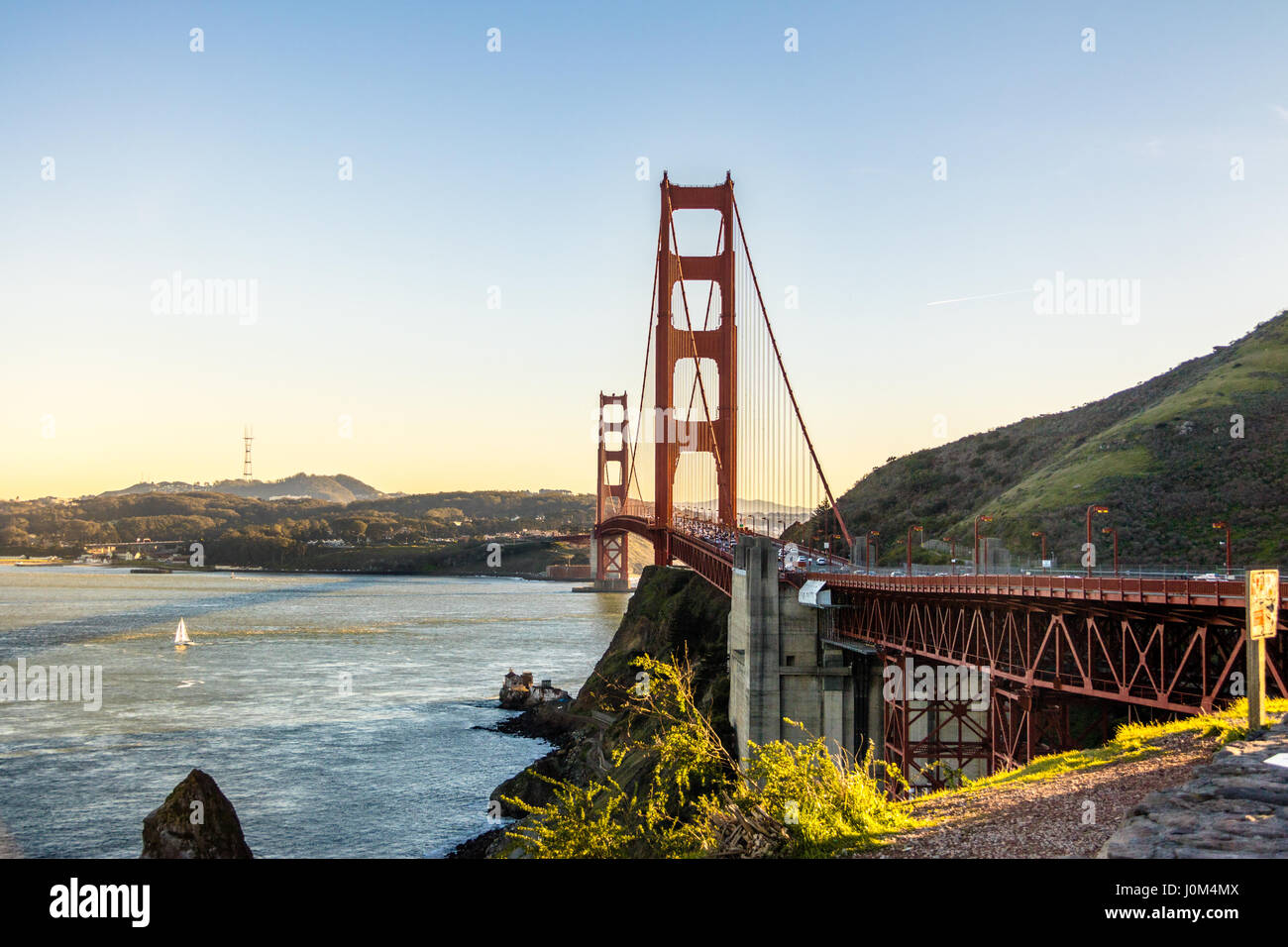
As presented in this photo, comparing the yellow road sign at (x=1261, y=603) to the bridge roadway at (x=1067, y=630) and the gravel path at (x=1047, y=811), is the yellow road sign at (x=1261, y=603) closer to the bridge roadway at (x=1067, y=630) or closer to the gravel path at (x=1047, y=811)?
the gravel path at (x=1047, y=811)

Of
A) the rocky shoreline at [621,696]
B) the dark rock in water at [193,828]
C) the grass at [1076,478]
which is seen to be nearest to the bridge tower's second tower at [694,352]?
the rocky shoreline at [621,696]

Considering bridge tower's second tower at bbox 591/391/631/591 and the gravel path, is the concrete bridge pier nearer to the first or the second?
the gravel path

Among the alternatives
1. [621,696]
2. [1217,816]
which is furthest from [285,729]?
[1217,816]

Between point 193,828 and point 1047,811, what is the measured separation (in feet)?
68.9

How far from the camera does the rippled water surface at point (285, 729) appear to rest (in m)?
37.2

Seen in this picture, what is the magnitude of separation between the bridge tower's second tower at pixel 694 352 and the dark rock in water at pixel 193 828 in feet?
137

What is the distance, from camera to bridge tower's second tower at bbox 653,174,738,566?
6671cm

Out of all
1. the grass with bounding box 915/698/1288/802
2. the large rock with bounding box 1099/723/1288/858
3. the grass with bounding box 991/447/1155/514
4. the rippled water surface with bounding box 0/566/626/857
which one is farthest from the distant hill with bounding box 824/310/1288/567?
the large rock with bounding box 1099/723/1288/858

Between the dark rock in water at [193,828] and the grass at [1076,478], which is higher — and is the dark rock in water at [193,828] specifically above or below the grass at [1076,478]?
below
